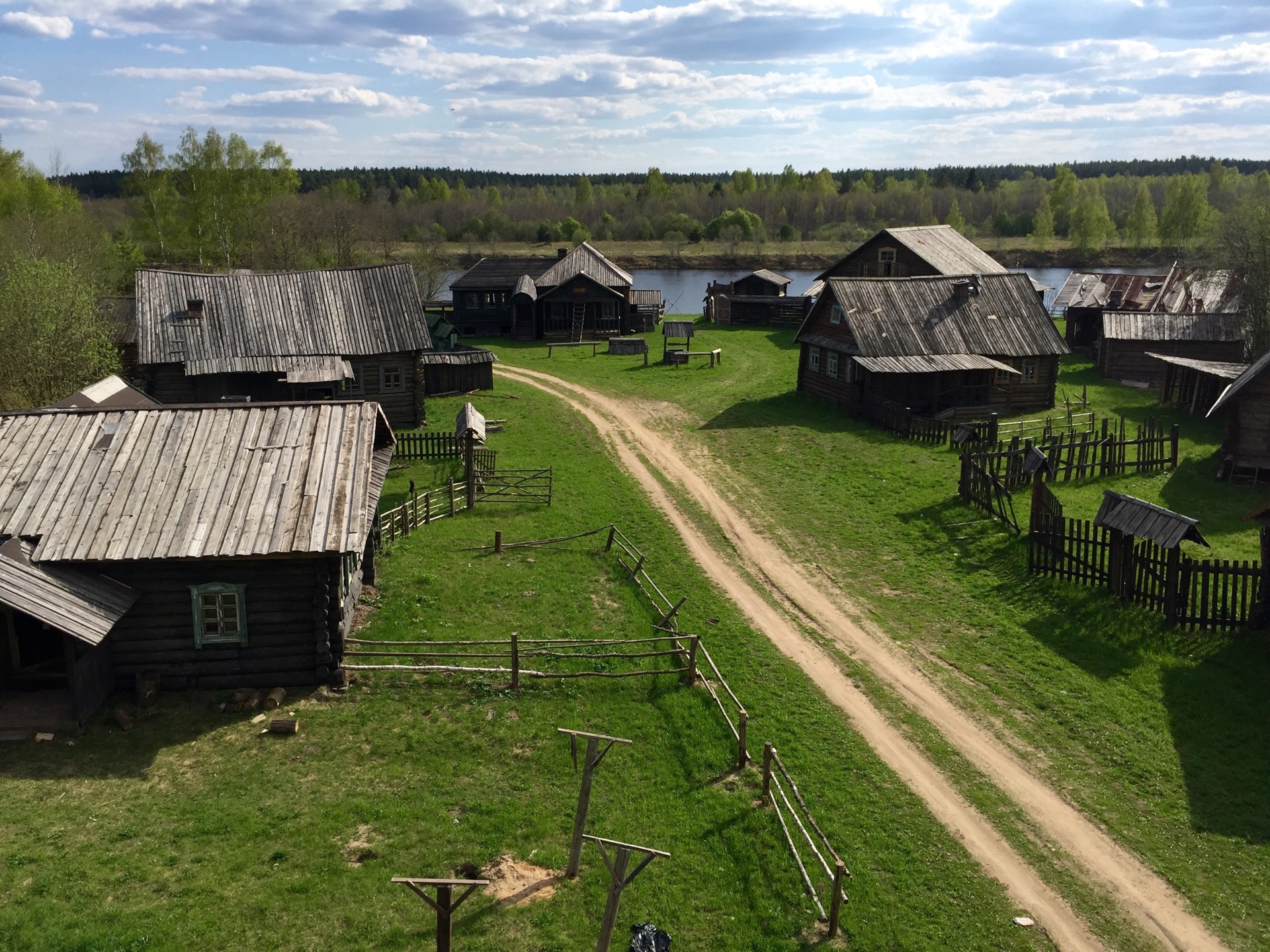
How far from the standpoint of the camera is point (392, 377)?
40.3 m

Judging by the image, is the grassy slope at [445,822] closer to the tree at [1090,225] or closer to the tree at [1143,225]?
the tree at [1090,225]

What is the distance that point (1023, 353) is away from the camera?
40.3m

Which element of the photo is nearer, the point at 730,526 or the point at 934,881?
the point at 934,881

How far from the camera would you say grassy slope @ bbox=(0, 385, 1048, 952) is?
12.3m

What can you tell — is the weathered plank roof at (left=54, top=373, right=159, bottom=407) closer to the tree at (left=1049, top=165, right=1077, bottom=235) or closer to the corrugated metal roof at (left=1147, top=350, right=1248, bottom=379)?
the corrugated metal roof at (left=1147, top=350, right=1248, bottom=379)

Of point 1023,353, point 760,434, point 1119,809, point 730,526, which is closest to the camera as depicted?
point 1119,809

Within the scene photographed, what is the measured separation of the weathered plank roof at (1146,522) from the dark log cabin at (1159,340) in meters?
29.2

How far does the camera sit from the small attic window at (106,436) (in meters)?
19.2

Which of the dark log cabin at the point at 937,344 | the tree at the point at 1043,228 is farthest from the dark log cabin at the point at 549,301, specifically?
the tree at the point at 1043,228

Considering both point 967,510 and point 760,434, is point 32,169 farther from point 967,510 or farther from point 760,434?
point 967,510

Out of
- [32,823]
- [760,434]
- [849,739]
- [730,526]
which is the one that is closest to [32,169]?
[760,434]

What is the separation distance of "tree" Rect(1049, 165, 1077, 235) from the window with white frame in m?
136

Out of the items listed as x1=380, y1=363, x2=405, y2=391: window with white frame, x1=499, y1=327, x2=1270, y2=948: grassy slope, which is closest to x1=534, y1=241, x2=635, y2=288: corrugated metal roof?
x1=380, y1=363, x2=405, y2=391: window with white frame

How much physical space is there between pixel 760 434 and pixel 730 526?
10671mm
